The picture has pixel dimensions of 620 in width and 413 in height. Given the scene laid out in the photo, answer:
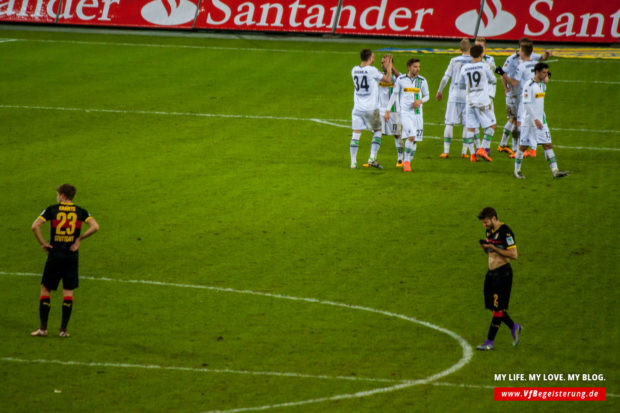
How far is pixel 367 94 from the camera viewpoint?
20766 millimetres

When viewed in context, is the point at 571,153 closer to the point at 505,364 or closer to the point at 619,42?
the point at 505,364

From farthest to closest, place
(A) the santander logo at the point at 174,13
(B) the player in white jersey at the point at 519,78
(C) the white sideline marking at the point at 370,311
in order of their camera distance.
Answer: (A) the santander logo at the point at 174,13
(B) the player in white jersey at the point at 519,78
(C) the white sideline marking at the point at 370,311

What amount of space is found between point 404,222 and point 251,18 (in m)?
23.9

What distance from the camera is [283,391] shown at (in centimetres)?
1102

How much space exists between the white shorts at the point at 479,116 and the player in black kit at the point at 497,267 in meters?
9.95

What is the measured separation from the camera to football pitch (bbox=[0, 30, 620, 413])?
1135cm

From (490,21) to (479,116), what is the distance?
55.5ft

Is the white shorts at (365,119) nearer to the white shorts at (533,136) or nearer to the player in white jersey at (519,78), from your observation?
the white shorts at (533,136)

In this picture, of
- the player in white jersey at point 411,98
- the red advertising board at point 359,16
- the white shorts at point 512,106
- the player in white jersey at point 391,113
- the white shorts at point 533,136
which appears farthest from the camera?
the red advertising board at point 359,16

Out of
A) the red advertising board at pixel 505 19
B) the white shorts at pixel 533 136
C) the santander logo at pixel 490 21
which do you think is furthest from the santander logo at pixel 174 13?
the white shorts at pixel 533 136

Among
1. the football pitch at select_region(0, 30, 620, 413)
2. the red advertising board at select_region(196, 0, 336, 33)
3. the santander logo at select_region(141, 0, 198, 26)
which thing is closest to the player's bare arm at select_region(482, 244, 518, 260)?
the football pitch at select_region(0, 30, 620, 413)

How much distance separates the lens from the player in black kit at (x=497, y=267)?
471 inches

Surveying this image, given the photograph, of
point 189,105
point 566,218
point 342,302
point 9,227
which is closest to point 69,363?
point 342,302

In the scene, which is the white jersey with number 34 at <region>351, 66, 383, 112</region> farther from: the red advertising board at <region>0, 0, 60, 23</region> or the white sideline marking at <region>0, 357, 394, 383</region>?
the red advertising board at <region>0, 0, 60, 23</region>
